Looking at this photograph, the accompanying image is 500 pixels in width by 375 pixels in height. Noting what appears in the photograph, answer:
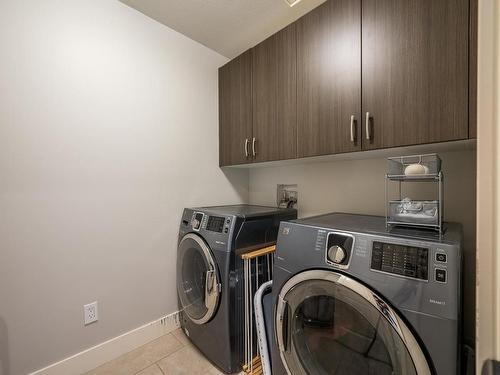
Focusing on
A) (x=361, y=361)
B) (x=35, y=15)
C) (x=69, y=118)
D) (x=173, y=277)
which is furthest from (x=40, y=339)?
(x=35, y=15)

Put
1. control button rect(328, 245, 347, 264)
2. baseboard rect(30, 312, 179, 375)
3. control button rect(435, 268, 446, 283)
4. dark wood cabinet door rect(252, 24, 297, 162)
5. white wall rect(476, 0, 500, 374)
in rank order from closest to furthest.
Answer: white wall rect(476, 0, 500, 374) < control button rect(435, 268, 446, 283) < control button rect(328, 245, 347, 264) < baseboard rect(30, 312, 179, 375) < dark wood cabinet door rect(252, 24, 297, 162)

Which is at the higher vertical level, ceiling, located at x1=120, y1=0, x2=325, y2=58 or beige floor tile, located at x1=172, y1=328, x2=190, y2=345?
ceiling, located at x1=120, y1=0, x2=325, y2=58

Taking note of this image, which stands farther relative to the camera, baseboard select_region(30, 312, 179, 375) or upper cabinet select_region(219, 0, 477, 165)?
baseboard select_region(30, 312, 179, 375)

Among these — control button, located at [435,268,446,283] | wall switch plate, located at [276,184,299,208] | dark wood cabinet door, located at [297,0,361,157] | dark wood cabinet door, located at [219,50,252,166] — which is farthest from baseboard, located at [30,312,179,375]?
control button, located at [435,268,446,283]

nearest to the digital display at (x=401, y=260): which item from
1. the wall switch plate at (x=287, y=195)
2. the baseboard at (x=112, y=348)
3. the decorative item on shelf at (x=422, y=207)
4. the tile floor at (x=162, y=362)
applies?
the decorative item on shelf at (x=422, y=207)

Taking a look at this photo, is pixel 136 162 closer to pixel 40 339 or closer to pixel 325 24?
pixel 40 339

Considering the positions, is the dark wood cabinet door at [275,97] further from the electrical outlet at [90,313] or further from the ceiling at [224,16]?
the electrical outlet at [90,313]

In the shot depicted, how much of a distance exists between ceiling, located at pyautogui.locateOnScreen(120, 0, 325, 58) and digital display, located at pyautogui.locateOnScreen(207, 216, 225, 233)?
1372mm

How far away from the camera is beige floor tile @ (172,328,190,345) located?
5.37ft

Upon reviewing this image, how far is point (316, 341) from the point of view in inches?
38.4

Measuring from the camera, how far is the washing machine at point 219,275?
1311 mm

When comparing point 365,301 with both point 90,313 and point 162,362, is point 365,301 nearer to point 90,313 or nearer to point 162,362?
point 162,362

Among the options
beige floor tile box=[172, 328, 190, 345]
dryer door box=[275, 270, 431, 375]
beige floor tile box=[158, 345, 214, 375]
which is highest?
dryer door box=[275, 270, 431, 375]

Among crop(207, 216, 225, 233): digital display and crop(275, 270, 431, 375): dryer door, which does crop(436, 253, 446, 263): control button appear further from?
crop(207, 216, 225, 233): digital display
